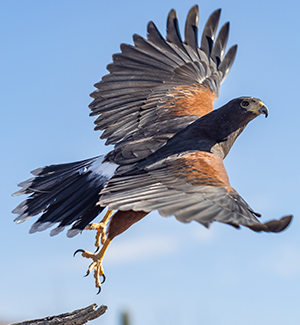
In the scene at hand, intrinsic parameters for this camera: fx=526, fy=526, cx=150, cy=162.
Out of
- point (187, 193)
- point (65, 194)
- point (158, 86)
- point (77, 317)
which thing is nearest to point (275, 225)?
point (187, 193)

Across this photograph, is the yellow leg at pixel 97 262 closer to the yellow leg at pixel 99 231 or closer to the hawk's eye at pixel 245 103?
the yellow leg at pixel 99 231

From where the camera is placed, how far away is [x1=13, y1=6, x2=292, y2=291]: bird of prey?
4.36 metres

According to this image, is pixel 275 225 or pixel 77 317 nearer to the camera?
pixel 275 225

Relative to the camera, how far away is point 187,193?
438cm

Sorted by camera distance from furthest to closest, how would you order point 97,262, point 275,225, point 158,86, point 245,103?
point 158,86
point 245,103
point 97,262
point 275,225

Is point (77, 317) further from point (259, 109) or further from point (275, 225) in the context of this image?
point (259, 109)

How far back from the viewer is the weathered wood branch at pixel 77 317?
437cm

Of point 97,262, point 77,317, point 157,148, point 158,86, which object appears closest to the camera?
point 77,317

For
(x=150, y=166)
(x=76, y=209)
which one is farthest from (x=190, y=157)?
(x=76, y=209)

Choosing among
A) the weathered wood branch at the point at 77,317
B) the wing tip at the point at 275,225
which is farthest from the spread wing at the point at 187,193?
the weathered wood branch at the point at 77,317

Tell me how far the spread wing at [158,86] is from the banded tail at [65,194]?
295 mm

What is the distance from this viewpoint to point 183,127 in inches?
229

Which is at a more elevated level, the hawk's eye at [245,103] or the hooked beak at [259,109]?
the hawk's eye at [245,103]

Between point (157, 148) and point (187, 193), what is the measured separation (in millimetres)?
1064
